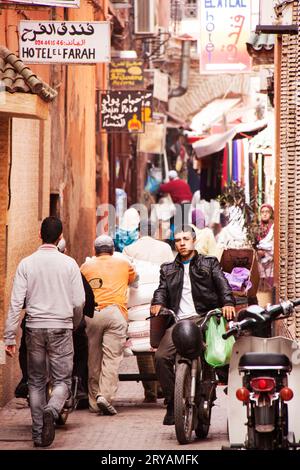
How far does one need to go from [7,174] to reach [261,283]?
663 cm

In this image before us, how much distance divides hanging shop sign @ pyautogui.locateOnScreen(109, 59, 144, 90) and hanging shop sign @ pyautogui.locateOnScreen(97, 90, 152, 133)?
11.3 feet

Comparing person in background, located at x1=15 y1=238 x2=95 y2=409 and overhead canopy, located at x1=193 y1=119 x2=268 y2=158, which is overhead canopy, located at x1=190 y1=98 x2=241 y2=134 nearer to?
overhead canopy, located at x1=193 y1=119 x2=268 y2=158

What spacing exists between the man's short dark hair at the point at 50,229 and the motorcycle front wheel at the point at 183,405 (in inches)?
61.2

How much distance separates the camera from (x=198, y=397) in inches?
428

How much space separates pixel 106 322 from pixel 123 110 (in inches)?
529

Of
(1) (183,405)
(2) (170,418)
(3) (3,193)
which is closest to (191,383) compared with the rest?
(1) (183,405)

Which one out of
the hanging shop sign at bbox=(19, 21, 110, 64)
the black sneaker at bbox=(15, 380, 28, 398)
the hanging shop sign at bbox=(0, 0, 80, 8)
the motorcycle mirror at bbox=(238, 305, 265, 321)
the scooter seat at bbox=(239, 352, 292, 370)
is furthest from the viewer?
the hanging shop sign at bbox=(19, 21, 110, 64)

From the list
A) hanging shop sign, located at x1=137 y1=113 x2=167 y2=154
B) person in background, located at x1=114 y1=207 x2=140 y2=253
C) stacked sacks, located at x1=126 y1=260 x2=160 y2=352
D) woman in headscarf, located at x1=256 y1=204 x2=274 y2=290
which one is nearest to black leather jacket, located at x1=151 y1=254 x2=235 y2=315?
stacked sacks, located at x1=126 y1=260 x2=160 y2=352

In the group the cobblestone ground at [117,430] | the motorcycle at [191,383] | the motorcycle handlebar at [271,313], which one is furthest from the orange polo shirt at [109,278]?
the motorcycle handlebar at [271,313]

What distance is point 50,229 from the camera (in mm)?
10953

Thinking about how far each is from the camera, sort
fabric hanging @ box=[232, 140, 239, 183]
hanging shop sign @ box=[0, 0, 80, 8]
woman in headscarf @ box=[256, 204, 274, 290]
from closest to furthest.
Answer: hanging shop sign @ box=[0, 0, 80, 8] → woman in headscarf @ box=[256, 204, 274, 290] → fabric hanging @ box=[232, 140, 239, 183]

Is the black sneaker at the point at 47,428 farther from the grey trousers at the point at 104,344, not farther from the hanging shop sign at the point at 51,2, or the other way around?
the hanging shop sign at the point at 51,2

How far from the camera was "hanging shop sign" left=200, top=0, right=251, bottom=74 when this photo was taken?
76.1 feet

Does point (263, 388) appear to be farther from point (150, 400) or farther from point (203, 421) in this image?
point (150, 400)
